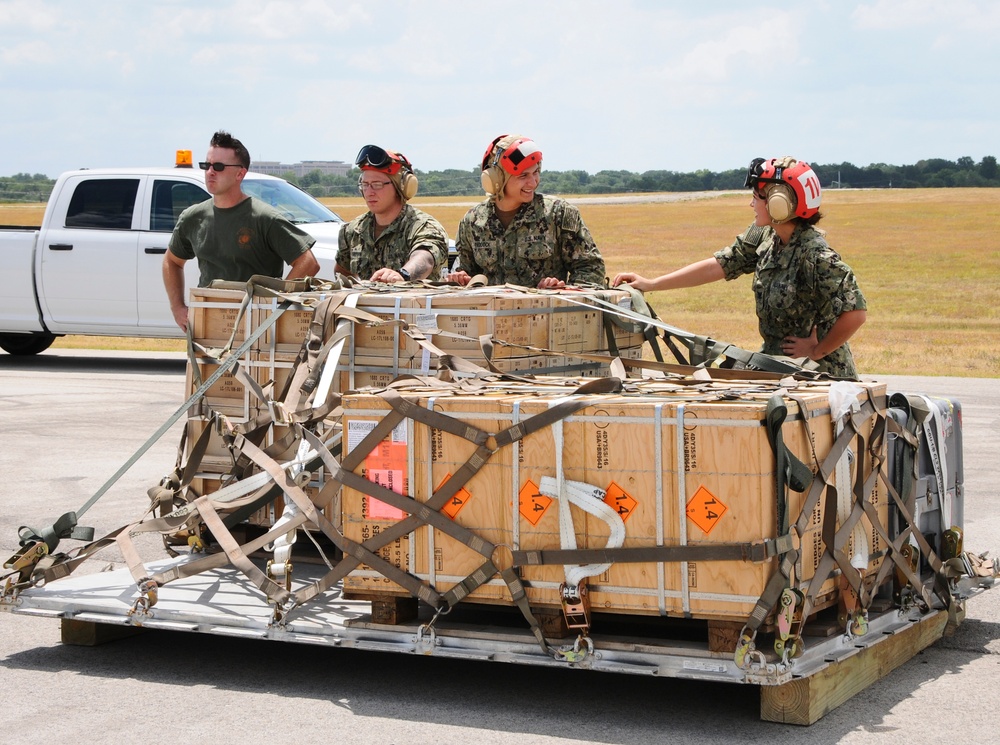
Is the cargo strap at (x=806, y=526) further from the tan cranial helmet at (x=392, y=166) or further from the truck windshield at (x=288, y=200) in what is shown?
the truck windshield at (x=288, y=200)

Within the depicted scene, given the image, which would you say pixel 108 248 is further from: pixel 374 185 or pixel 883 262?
pixel 883 262

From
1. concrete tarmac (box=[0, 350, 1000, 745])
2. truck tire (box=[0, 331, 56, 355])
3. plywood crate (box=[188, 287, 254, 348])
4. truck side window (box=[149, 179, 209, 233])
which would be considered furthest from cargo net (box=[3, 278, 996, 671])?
truck tire (box=[0, 331, 56, 355])

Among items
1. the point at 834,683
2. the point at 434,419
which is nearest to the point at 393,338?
the point at 434,419

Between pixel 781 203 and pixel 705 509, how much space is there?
230cm

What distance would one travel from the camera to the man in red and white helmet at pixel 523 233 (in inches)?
297

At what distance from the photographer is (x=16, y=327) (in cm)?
1633

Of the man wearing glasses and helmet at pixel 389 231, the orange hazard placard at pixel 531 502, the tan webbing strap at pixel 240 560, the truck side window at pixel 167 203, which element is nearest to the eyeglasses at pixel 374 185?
the man wearing glasses and helmet at pixel 389 231

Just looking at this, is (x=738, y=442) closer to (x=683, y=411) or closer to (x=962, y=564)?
(x=683, y=411)

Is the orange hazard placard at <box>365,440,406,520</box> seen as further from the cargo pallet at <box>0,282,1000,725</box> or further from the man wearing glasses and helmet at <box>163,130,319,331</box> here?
the man wearing glasses and helmet at <box>163,130,319,331</box>

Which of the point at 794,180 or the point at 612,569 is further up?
the point at 794,180

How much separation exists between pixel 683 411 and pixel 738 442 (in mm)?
208

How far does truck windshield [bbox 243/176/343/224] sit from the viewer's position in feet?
49.4

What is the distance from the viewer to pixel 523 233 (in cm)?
772

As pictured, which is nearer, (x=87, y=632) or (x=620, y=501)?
(x=620, y=501)
